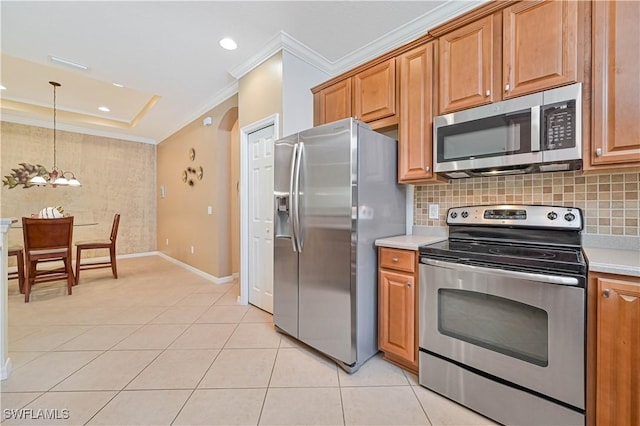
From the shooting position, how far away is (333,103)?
101 inches

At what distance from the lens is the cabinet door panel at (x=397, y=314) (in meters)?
1.73

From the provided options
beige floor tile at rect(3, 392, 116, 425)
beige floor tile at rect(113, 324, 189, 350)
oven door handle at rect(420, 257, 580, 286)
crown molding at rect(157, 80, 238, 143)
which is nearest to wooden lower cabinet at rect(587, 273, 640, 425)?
oven door handle at rect(420, 257, 580, 286)

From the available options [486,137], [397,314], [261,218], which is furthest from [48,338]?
[486,137]

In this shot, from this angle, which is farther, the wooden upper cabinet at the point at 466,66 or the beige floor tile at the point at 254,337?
the beige floor tile at the point at 254,337

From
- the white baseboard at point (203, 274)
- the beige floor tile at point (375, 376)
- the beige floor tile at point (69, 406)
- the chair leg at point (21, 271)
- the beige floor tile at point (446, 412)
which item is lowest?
the beige floor tile at point (446, 412)

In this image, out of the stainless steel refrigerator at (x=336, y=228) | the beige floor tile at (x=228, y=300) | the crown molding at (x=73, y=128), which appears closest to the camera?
the stainless steel refrigerator at (x=336, y=228)

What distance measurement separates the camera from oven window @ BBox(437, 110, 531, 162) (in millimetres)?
1520

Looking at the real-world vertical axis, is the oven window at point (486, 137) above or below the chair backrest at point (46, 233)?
above

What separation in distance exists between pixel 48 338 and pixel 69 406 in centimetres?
118

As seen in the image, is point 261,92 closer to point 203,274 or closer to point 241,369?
point 241,369

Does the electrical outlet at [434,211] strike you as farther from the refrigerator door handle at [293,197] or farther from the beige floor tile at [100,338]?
the beige floor tile at [100,338]

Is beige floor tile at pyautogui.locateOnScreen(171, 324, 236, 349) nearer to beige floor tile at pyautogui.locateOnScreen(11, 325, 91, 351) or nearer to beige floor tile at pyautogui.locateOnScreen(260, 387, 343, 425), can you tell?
beige floor tile at pyautogui.locateOnScreen(260, 387, 343, 425)

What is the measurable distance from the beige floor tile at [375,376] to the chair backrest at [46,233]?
3938 millimetres

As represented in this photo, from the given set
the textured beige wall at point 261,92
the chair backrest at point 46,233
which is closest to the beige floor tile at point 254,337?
the textured beige wall at point 261,92
